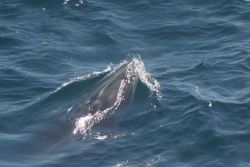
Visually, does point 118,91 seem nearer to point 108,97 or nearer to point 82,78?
point 108,97

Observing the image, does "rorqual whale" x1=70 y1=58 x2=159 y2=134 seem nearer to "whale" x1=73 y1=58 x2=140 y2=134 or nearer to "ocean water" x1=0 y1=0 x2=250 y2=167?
"whale" x1=73 y1=58 x2=140 y2=134

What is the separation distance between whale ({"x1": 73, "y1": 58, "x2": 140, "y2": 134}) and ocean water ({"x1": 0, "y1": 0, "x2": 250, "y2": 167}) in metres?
0.21

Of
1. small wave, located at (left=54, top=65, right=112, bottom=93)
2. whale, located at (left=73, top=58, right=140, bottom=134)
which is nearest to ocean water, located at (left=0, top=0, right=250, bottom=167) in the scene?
small wave, located at (left=54, top=65, right=112, bottom=93)

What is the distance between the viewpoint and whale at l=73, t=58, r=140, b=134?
30703 mm

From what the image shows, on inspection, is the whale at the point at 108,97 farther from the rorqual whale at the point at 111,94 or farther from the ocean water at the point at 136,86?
the ocean water at the point at 136,86

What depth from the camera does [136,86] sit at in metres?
33.5

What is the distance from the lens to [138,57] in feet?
122

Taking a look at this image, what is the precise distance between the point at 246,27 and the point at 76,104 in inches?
568

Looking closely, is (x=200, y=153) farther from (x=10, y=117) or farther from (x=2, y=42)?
(x=2, y=42)

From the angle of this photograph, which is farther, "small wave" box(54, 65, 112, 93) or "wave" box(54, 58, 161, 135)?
"small wave" box(54, 65, 112, 93)

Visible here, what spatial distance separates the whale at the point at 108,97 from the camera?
30.7 meters

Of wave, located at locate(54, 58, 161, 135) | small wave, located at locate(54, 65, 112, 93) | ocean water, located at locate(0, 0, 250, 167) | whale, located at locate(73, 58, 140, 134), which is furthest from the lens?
small wave, located at locate(54, 65, 112, 93)

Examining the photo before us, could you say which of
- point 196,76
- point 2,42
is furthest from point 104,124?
point 2,42

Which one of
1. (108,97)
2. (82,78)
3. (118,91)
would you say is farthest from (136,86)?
(82,78)
